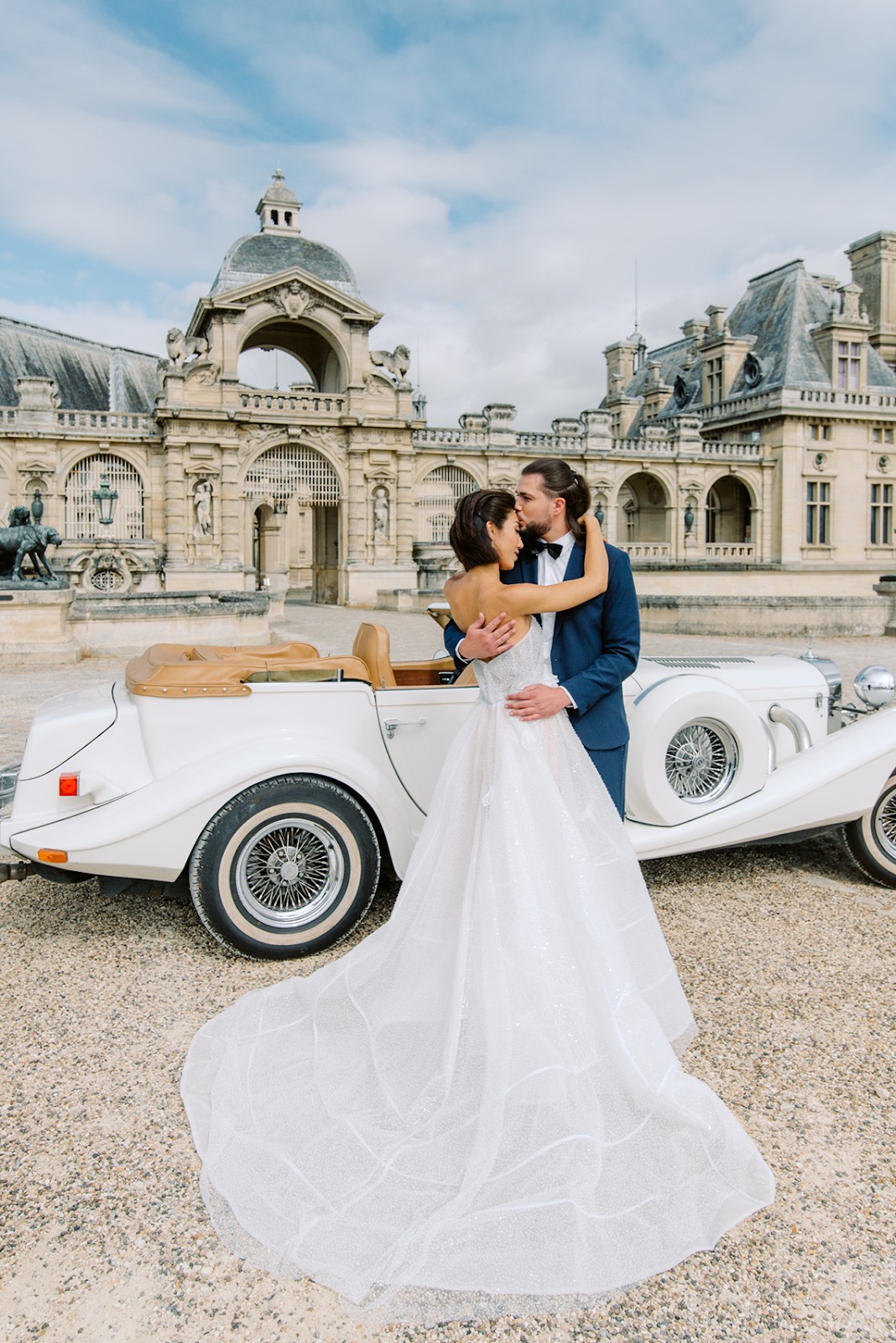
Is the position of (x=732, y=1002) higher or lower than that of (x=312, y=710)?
lower

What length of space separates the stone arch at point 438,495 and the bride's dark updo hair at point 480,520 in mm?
29296

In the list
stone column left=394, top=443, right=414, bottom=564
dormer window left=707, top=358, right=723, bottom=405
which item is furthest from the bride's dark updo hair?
dormer window left=707, top=358, right=723, bottom=405

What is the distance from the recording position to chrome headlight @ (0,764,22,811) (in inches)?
155

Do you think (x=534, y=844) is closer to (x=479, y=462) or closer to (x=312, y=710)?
(x=312, y=710)

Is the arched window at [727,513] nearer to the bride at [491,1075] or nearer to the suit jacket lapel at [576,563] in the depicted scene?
the suit jacket lapel at [576,563]

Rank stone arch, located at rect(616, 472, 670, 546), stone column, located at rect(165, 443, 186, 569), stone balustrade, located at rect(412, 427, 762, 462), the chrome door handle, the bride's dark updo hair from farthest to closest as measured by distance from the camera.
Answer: stone arch, located at rect(616, 472, 670, 546), stone balustrade, located at rect(412, 427, 762, 462), stone column, located at rect(165, 443, 186, 569), the chrome door handle, the bride's dark updo hair

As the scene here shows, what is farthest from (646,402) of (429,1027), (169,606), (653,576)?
(429,1027)

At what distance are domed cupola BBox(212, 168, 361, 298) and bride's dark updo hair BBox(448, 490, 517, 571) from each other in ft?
96.8

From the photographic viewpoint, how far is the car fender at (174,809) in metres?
3.50

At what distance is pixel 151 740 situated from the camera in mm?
3717

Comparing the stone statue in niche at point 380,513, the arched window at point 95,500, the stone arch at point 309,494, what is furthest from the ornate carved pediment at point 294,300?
the arched window at point 95,500

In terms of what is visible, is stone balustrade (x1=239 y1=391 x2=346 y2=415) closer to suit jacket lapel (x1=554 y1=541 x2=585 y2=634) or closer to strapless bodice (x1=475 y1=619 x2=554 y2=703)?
suit jacket lapel (x1=554 y1=541 x2=585 y2=634)

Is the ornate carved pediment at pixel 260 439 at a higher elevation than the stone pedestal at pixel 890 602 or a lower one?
higher

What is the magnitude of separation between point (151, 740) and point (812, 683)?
3159 mm
